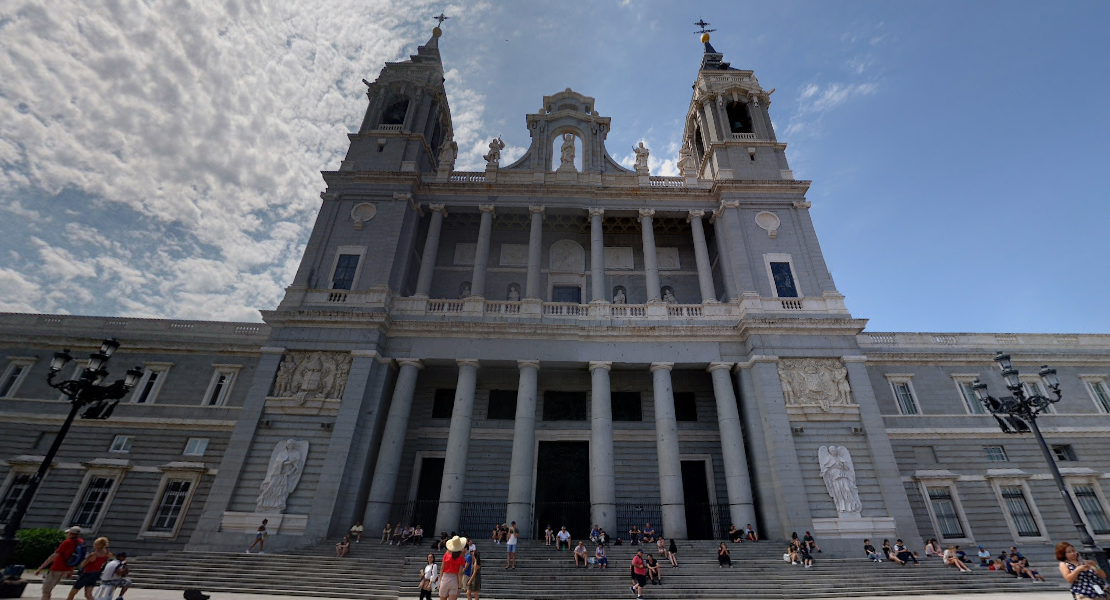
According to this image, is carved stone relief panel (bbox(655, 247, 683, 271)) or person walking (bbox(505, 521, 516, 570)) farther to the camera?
carved stone relief panel (bbox(655, 247, 683, 271))

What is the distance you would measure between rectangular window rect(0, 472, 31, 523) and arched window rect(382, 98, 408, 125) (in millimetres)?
24314

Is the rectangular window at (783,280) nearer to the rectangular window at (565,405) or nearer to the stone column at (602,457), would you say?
the stone column at (602,457)

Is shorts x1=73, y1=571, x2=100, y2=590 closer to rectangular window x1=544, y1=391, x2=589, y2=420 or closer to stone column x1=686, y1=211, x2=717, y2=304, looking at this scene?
rectangular window x1=544, y1=391, x2=589, y2=420

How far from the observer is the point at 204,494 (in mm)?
22234

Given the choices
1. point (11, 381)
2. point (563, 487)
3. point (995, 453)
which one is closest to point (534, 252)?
point (563, 487)

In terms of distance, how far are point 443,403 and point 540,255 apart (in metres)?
8.75

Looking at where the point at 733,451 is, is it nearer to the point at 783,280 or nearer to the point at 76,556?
the point at 783,280

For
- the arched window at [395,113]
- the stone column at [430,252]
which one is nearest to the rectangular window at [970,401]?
the stone column at [430,252]

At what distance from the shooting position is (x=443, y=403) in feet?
79.1

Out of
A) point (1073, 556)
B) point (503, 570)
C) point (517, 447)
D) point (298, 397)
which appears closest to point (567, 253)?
point (517, 447)

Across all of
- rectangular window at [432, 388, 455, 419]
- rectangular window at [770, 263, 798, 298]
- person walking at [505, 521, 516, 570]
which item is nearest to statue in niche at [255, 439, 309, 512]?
rectangular window at [432, 388, 455, 419]

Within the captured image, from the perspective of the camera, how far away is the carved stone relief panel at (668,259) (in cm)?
2858

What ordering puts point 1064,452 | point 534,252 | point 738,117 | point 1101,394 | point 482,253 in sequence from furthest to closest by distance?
1. point 738,117
2. point 482,253
3. point 534,252
4. point 1101,394
5. point 1064,452

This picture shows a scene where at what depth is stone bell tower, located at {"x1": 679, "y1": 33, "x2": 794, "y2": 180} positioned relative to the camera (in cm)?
2762
